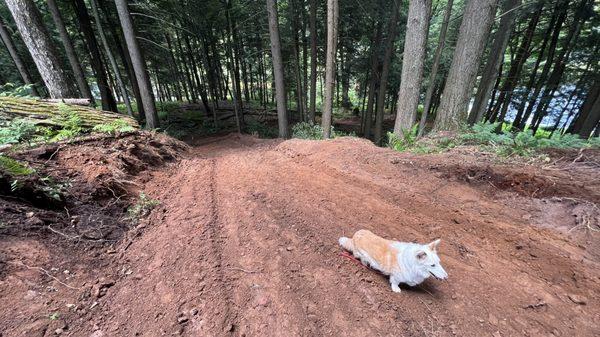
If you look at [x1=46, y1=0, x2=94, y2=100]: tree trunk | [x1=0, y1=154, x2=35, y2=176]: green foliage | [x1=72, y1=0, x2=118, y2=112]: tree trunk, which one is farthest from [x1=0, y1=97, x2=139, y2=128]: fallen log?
[x1=72, y1=0, x2=118, y2=112]: tree trunk

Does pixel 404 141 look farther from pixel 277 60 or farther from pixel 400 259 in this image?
pixel 277 60

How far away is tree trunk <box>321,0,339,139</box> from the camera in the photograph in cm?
831

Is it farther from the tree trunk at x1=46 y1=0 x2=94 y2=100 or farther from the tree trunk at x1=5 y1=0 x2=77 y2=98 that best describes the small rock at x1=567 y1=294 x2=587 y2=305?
the tree trunk at x1=46 y1=0 x2=94 y2=100

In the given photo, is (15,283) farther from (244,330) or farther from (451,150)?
(451,150)

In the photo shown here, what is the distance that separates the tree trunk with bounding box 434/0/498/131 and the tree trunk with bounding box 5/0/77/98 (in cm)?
1116

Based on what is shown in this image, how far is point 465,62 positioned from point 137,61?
1075 centimetres

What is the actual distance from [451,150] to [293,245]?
4.44 metres

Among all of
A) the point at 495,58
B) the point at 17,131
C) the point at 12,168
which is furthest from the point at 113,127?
the point at 495,58

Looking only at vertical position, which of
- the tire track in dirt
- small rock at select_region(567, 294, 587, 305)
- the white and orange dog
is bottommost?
small rock at select_region(567, 294, 587, 305)

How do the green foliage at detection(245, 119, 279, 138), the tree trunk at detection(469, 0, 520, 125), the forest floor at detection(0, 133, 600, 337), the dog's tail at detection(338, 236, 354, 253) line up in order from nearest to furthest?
the forest floor at detection(0, 133, 600, 337) < the dog's tail at detection(338, 236, 354, 253) < the tree trunk at detection(469, 0, 520, 125) < the green foliage at detection(245, 119, 279, 138)

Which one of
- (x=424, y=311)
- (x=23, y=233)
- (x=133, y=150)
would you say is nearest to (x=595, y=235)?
(x=424, y=311)

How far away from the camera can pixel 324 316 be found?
2.13 meters

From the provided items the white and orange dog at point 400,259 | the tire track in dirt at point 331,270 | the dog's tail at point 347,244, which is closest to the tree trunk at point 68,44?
the tire track in dirt at point 331,270

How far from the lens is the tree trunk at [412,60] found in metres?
6.88
